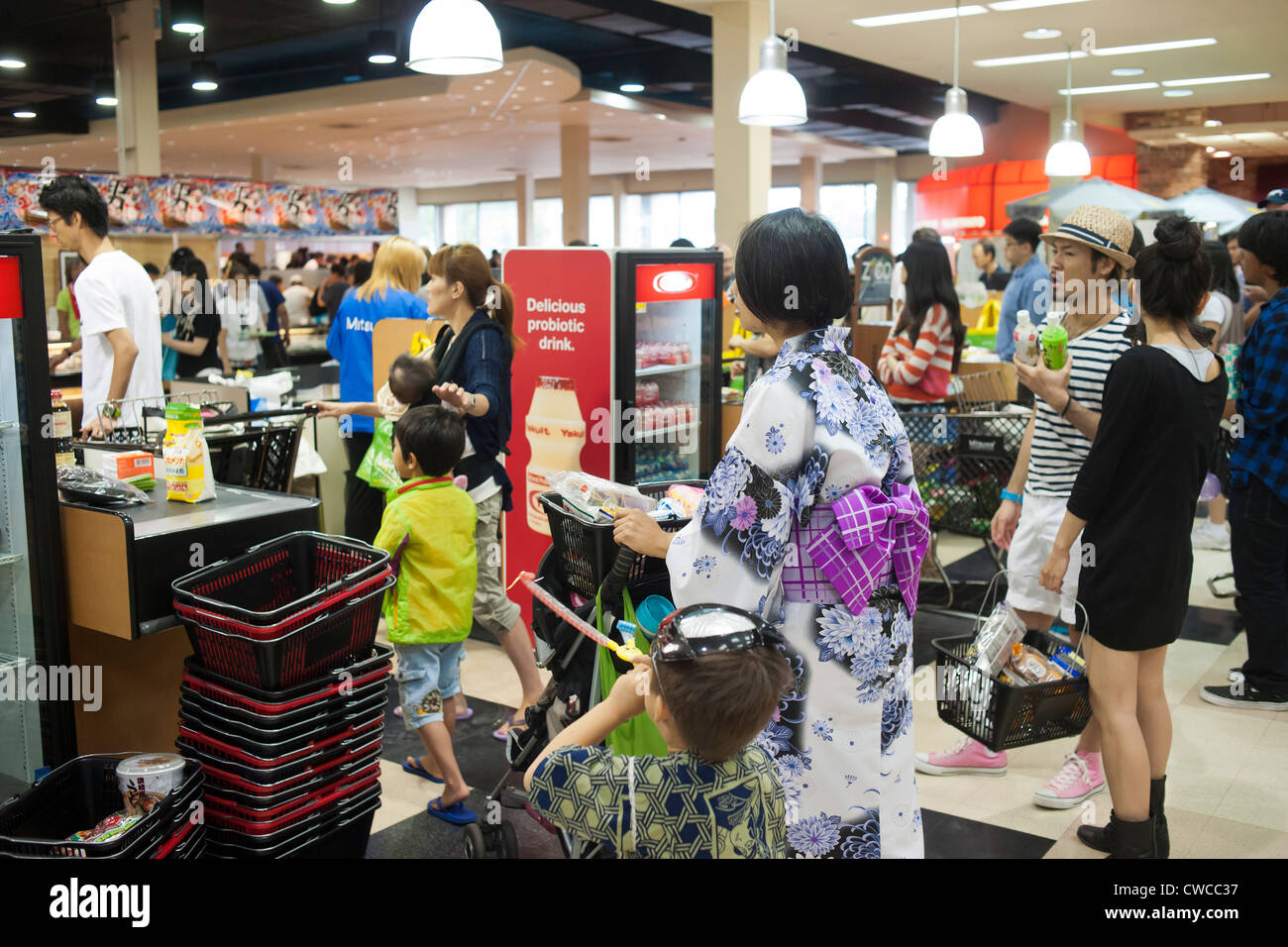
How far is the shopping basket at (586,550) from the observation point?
7.84 ft

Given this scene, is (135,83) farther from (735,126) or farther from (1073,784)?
(1073,784)

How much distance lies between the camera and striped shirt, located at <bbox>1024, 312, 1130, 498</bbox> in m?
3.18

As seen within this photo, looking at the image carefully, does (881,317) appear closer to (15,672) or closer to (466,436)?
(466,436)

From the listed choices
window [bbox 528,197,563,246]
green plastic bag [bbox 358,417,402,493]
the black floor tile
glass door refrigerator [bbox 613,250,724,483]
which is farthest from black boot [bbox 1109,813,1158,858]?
window [bbox 528,197,563,246]

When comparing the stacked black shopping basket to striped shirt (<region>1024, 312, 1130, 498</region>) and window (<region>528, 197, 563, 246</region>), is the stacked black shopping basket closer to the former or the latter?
striped shirt (<region>1024, 312, 1130, 498</region>)

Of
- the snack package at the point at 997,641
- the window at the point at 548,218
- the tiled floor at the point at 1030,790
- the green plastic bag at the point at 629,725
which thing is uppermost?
the window at the point at 548,218

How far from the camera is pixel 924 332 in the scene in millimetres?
5277

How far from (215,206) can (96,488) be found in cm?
972

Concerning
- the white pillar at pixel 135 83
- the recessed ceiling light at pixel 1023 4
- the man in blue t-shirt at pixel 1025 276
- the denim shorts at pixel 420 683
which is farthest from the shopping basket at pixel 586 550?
the white pillar at pixel 135 83

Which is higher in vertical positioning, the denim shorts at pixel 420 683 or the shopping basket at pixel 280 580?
the shopping basket at pixel 280 580

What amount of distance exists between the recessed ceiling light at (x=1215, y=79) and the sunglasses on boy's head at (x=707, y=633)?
1240cm

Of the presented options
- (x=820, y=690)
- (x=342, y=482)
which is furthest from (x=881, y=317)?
(x=820, y=690)

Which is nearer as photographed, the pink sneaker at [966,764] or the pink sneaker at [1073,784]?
the pink sneaker at [1073,784]

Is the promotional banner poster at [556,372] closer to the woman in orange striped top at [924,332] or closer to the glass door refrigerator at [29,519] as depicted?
the woman in orange striped top at [924,332]
